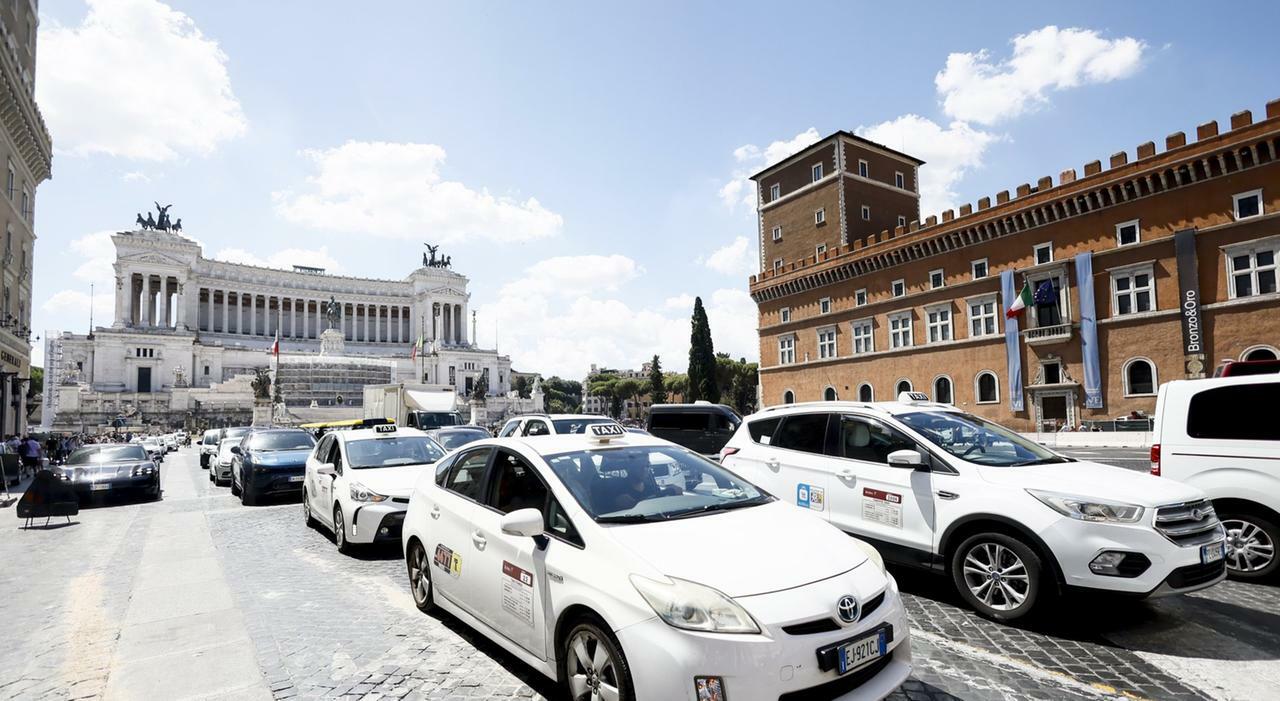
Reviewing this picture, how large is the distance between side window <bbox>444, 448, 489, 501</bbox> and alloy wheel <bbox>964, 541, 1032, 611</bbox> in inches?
159

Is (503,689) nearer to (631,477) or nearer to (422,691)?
(422,691)

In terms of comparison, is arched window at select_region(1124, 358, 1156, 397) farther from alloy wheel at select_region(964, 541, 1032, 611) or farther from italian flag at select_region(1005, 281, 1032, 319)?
alloy wheel at select_region(964, 541, 1032, 611)

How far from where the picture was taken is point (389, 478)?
8.69 meters

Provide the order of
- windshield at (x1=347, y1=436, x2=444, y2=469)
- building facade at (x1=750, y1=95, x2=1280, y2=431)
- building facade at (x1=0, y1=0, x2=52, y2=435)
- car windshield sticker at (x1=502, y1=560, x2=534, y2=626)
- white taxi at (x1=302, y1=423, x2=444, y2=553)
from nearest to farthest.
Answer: car windshield sticker at (x1=502, y1=560, x2=534, y2=626)
white taxi at (x1=302, y1=423, x2=444, y2=553)
windshield at (x1=347, y1=436, x2=444, y2=469)
building facade at (x1=750, y1=95, x2=1280, y2=431)
building facade at (x1=0, y1=0, x2=52, y2=435)

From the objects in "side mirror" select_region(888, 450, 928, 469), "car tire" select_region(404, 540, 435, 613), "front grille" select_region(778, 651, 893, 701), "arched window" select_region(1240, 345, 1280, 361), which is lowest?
"car tire" select_region(404, 540, 435, 613)

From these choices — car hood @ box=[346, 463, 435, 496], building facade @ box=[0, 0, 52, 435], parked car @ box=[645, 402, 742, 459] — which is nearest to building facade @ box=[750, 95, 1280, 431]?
parked car @ box=[645, 402, 742, 459]

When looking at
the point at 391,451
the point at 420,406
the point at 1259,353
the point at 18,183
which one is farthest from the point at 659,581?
the point at 18,183

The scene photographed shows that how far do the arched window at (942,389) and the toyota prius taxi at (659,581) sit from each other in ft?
119

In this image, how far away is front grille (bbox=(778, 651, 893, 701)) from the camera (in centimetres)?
295

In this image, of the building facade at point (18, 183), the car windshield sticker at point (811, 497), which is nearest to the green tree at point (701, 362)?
the building facade at point (18, 183)

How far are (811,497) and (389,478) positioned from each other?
5.60 m

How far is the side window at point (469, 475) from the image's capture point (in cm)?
491

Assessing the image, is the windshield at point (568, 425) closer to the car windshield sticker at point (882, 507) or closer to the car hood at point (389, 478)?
the car hood at point (389, 478)

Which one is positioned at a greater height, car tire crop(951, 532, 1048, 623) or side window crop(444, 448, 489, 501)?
side window crop(444, 448, 489, 501)
